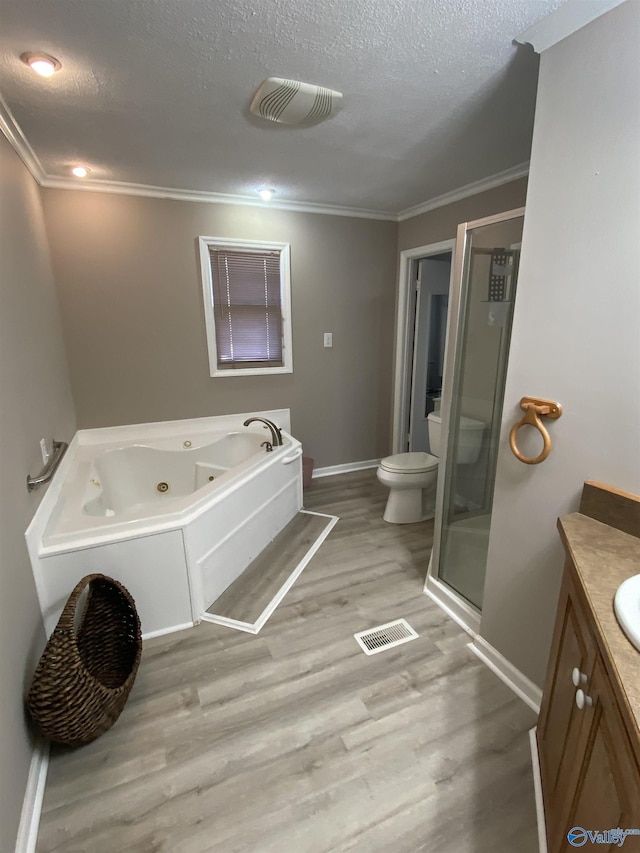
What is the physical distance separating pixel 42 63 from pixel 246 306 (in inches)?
75.7

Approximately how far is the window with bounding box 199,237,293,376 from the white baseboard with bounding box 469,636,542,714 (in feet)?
7.99

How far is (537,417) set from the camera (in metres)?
1.40

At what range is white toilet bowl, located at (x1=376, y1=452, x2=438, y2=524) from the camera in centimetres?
287

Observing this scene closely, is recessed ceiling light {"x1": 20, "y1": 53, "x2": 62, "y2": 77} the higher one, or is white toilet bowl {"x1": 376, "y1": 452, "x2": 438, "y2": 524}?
recessed ceiling light {"x1": 20, "y1": 53, "x2": 62, "y2": 77}

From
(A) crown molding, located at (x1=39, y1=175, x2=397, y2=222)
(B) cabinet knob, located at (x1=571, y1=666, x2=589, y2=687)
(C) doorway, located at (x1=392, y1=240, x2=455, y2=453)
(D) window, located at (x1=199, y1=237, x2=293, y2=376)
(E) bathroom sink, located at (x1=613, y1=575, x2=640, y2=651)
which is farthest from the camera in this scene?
(C) doorway, located at (x1=392, y1=240, x2=455, y2=453)

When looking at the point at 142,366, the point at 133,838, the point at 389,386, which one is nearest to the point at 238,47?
the point at 142,366

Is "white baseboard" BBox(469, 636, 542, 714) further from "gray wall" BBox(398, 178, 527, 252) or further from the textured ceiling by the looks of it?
"gray wall" BBox(398, 178, 527, 252)

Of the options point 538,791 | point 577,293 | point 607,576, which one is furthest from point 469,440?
point 538,791

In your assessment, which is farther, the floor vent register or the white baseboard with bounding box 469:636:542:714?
the floor vent register

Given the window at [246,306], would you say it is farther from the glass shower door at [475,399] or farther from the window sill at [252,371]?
the glass shower door at [475,399]

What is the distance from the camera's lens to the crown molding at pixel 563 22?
113cm

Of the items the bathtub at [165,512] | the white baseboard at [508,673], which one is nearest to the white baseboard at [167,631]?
the bathtub at [165,512]

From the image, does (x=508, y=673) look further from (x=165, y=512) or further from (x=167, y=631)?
(x=165, y=512)

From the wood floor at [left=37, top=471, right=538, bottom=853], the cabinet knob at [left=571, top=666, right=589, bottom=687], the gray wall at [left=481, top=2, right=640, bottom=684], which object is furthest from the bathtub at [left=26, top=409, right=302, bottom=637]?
the cabinet knob at [left=571, top=666, right=589, bottom=687]
